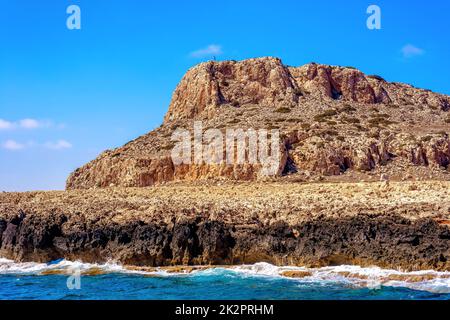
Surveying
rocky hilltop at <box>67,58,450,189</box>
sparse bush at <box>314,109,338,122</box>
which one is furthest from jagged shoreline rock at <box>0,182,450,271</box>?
sparse bush at <box>314,109,338,122</box>

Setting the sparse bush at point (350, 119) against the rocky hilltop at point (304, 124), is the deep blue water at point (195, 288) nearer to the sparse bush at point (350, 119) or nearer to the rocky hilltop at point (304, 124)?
the rocky hilltop at point (304, 124)

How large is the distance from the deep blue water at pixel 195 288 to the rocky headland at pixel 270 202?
2519mm

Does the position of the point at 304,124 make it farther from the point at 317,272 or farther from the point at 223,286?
the point at 223,286

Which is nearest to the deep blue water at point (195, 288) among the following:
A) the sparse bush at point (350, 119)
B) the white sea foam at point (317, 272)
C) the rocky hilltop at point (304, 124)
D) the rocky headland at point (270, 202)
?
the white sea foam at point (317, 272)

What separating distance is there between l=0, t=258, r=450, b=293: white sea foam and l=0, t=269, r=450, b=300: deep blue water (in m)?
0.39

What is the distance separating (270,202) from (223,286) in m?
8.48

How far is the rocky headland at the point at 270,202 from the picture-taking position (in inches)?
922

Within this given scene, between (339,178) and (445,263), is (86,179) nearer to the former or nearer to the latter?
(339,178)

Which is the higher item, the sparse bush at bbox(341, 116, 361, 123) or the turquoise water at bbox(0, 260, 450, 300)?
the sparse bush at bbox(341, 116, 361, 123)

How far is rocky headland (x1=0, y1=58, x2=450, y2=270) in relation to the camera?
2342 centimetres

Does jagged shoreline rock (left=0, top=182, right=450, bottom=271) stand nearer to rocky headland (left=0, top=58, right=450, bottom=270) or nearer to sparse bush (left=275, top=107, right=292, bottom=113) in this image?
rocky headland (left=0, top=58, right=450, bottom=270)

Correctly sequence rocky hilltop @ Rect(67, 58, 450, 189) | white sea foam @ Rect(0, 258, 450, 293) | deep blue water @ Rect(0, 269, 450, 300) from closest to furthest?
deep blue water @ Rect(0, 269, 450, 300), white sea foam @ Rect(0, 258, 450, 293), rocky hilltop @ Rect(67, 58, 450, 189)

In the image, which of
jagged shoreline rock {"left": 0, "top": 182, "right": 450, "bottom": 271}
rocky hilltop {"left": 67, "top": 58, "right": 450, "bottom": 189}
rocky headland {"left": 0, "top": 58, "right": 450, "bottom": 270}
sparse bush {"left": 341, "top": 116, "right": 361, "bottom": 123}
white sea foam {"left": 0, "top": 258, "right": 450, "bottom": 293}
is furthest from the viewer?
sparse bush {"left": 341, "top": 116, "right": 361, "bottom": 123}

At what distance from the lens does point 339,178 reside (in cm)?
4203
